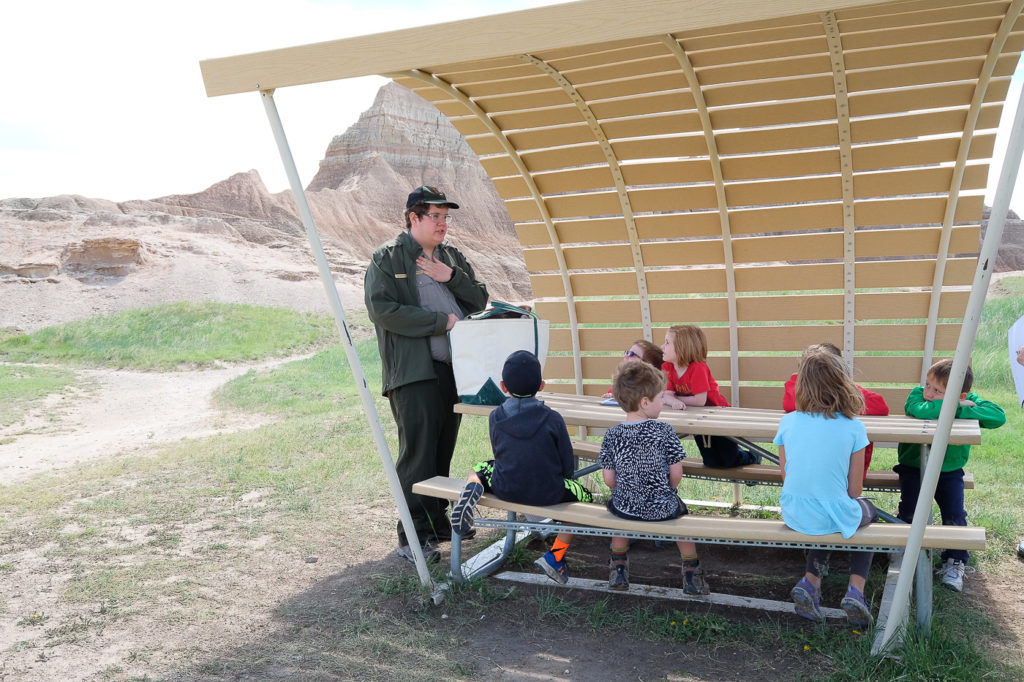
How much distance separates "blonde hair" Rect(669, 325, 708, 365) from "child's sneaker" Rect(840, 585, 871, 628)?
1.71 metres

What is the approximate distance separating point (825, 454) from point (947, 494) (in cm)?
133

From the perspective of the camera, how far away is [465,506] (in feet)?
14.0

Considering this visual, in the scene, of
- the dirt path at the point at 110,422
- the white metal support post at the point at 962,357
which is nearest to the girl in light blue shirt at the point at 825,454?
the white metal support post at the point at 962,357

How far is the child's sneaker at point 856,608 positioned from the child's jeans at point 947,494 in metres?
0.84

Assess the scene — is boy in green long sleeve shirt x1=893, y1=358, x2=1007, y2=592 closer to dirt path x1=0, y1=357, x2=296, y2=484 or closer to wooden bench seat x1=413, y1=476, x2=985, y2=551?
wooden bench seat x1=413, y1=476, x2=985, y2=551

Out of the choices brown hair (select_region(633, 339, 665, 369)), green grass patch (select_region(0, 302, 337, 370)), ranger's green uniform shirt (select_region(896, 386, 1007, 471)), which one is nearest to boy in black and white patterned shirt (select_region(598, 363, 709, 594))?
brown hair (select_region(633, 339, 665, 369))

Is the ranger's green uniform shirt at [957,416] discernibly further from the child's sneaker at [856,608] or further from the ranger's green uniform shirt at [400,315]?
the ranger's green uniform shirt at [400,315]

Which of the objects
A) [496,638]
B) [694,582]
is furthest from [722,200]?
[496,638]

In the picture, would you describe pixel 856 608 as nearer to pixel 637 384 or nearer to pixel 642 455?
pixel 642 455

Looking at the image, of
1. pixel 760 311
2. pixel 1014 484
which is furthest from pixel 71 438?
pixel 1014 484

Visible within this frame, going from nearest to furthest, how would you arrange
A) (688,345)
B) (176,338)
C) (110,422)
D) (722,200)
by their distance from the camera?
(688,345) < (722,200) < (110,422) < (176,338)

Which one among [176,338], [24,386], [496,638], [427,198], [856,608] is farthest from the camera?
[176,338]

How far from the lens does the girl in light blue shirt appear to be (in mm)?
3662

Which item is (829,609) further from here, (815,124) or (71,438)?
(71,438)
